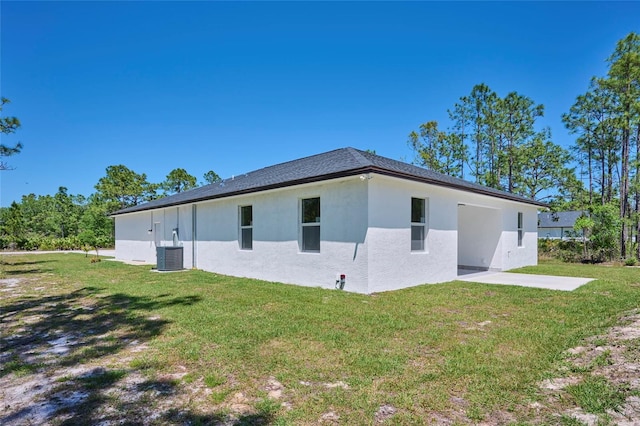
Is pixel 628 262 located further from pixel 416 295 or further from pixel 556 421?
pixel 556 421

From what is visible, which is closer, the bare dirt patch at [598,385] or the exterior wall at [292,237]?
the bare dirt patch at [598,385]

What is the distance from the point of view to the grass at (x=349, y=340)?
2848mm

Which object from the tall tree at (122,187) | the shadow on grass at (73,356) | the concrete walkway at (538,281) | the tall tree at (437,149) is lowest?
the concrete walkway at (538,281)

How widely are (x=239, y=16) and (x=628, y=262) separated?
771 inches

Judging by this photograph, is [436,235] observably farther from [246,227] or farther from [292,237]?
[246,227]

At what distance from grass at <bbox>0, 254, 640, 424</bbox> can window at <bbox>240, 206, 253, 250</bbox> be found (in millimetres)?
2894

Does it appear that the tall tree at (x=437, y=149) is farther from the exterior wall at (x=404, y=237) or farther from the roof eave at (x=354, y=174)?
the exterior wall at (x=404, y=237)

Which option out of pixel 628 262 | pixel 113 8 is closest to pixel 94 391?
pixel 113 8

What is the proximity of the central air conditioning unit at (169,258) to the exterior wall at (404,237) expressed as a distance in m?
9.19

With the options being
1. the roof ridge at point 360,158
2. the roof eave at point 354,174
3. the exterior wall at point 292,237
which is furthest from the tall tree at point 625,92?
the exterior wall at point 292,237

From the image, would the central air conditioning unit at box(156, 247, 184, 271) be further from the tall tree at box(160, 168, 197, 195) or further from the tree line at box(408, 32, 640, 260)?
the tall tree at box(160, 168, 197, 195)

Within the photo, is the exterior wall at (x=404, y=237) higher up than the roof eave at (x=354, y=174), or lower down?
lower down

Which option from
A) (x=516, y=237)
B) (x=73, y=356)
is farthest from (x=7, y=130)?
(x=516, y=237)

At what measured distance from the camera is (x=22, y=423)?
2506 millimetres
